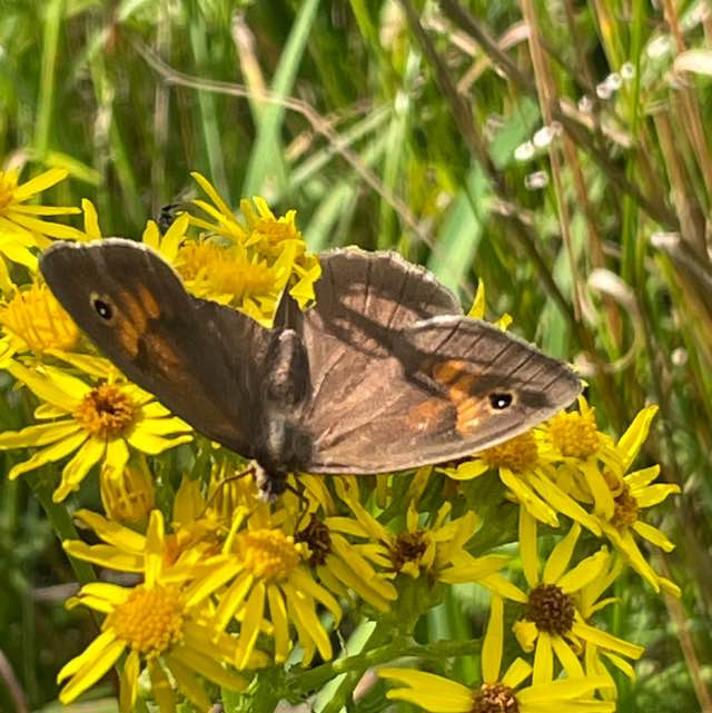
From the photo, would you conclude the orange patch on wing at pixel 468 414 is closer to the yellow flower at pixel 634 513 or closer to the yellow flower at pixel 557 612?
the yellow flower at pixel 557 612


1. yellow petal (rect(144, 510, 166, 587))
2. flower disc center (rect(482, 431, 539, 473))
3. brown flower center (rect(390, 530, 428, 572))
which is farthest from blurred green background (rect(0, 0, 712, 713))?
yellow petal (rect(144, 510, 166, 587))

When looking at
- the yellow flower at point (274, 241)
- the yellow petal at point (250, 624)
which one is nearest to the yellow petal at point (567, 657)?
the yellow petal at point (250, 624)

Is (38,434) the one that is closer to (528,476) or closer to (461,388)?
(461,388)

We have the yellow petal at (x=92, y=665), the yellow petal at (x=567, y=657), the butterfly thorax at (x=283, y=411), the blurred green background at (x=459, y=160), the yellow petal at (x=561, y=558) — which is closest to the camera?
the yellow petal at (x=92, y=665)

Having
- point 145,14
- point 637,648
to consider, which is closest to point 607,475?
point 637,648

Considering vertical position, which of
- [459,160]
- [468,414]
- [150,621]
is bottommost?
[150,621]

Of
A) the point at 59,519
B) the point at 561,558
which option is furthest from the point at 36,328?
the point at 561,558

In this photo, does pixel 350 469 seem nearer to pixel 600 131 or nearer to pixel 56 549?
pixel 600 131

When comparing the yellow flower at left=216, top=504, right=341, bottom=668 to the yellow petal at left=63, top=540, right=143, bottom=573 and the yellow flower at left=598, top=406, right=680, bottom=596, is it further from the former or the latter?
the yellow flower at left=598, top=406, right=680, bottom=596

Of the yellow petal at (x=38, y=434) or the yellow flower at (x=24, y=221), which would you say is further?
the yellow flower at (x=24, y=221)
